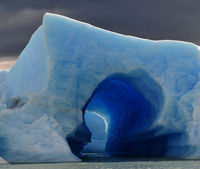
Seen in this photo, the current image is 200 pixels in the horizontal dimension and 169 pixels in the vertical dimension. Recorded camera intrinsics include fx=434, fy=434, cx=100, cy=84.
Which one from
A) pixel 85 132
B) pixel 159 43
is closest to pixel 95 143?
pixel 85 132

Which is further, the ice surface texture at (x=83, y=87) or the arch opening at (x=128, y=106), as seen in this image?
the arch opening at (x=128, y=106)

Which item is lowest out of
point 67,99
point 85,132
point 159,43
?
point 85,132

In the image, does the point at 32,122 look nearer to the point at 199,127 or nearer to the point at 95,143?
the point at 199,127

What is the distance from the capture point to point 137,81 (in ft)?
45.8

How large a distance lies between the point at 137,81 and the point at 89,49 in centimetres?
203

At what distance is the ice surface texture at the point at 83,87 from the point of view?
11.7m

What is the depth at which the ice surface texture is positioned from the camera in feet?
38.3

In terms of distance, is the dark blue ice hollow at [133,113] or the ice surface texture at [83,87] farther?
the dark blue ice hollow at [133,113]

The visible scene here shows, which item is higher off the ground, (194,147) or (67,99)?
(67,99)

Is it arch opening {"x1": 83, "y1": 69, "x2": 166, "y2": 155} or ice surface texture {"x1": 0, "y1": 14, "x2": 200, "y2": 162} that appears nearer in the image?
ice surface texture {"x1": 0, "y1": 14, "x2": 200, "y2": 162}

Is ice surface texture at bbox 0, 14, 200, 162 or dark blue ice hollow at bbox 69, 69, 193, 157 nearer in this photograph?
ice surface texture at bbox 0, 14, 200, 162

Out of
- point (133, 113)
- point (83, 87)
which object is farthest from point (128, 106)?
point (83, 87)

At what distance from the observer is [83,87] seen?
12.8 m

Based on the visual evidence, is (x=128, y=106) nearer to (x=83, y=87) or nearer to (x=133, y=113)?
(x=133, y=113)
